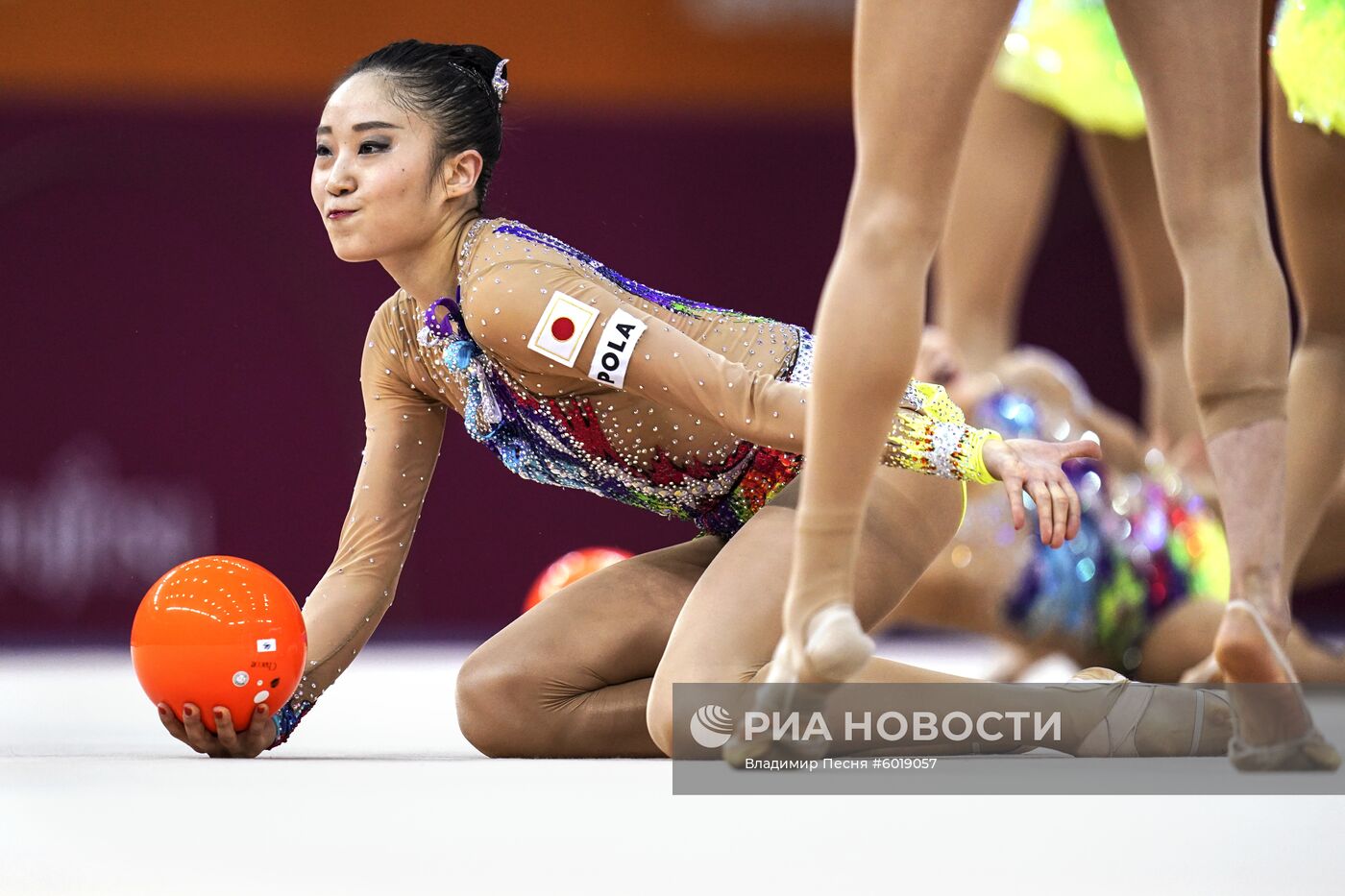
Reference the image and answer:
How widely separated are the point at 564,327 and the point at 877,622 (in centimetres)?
72

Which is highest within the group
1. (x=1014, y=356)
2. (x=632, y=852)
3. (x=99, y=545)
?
(x=632, y=852)

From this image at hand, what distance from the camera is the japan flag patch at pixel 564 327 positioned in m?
2.18

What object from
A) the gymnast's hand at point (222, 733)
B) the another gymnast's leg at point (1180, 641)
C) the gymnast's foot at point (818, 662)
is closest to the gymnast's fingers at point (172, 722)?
the gymnast's hand at point (222, 733)

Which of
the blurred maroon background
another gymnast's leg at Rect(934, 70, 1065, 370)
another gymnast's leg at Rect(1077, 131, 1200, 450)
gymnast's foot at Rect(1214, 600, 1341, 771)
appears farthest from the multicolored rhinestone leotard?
the blurred maroon background

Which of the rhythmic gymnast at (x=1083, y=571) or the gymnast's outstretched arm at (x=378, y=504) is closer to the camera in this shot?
the gymnast's outstretched arm at (x=378, y=504)

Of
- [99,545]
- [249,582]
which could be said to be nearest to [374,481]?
[249,582]

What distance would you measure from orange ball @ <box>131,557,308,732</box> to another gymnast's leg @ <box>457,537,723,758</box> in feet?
1.08

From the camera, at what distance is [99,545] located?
584cm

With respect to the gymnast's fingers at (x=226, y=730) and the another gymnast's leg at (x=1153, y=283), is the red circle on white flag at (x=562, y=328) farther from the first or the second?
the another gymnast's leg at (x=1153, y=283)

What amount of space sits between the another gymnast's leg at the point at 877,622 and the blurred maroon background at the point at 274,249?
11.7 feet

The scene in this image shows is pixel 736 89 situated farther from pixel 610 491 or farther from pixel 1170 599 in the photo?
pixel 610 491

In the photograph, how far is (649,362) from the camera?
217 centimetres

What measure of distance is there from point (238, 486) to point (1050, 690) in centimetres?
434

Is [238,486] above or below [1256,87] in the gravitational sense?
below
